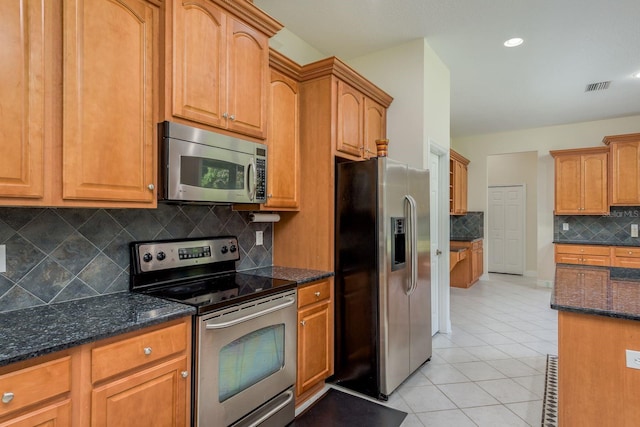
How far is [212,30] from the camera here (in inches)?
A: 75.4

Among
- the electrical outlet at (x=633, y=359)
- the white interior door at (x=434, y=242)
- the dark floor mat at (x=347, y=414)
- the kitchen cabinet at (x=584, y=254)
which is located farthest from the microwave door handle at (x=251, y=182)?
the kitchen cabinet at (x=584, y=254)

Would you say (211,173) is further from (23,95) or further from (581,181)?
(581,181)

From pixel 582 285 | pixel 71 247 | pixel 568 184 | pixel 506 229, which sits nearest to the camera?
pixel 71 247

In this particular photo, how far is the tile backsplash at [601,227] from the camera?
5.52m

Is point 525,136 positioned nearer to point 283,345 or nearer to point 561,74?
point 561,74

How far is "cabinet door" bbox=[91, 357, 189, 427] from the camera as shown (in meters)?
1.30

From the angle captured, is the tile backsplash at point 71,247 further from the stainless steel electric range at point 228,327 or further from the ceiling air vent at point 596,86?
the ceiling air vent at point 596,86

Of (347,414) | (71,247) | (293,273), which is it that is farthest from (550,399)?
(71,247)

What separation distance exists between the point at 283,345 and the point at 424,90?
268 centimetres

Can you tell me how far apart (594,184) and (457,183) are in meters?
2.07

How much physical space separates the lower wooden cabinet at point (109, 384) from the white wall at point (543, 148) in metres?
6.69

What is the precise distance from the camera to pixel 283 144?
8.44 feet

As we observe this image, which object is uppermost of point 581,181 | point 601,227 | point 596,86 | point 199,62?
point 596,86

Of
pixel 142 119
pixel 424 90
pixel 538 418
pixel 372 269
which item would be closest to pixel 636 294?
pixel 538 418
